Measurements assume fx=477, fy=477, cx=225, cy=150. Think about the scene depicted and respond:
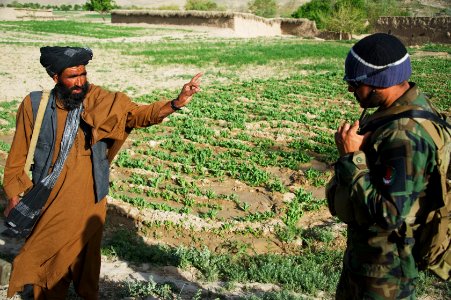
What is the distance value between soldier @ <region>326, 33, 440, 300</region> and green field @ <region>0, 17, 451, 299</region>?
1.44m

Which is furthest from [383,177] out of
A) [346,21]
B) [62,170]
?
[346,21]

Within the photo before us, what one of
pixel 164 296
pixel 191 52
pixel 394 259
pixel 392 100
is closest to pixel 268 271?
pixel 164 296

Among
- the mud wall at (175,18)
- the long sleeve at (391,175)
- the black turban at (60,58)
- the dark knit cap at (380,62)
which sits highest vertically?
the mud wall at (175,18)

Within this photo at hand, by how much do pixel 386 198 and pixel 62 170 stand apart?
218 centimetres

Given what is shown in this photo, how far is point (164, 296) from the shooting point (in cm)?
352

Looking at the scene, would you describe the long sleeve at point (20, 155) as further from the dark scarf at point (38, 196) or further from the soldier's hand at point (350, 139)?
the soldier's hand at point (350, 139)

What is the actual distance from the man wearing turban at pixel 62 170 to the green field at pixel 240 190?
648 mm

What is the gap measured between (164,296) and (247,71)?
551 inches

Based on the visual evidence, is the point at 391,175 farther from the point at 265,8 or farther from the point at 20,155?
the point at 265,8

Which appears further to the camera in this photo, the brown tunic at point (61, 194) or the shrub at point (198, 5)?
the shrub at point (198, 5)

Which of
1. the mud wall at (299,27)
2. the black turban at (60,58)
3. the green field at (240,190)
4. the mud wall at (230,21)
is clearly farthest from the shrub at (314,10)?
the black turban at (60,58)

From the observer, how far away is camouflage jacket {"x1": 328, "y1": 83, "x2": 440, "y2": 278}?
1.80 m

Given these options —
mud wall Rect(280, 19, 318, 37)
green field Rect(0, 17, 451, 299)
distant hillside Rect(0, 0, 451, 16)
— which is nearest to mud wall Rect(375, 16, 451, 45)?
mud wall Rect(280, 19, 318, 37)

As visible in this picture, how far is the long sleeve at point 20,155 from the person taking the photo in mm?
3160
